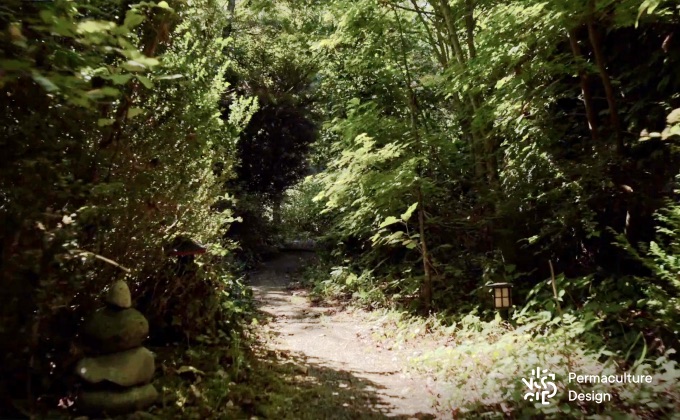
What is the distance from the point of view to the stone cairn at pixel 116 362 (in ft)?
9.68

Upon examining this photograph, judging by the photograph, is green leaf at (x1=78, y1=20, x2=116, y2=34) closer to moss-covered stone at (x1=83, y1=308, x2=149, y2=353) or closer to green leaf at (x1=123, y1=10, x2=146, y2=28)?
green leaf at (x1=123, y1=10, x2=146, y2=28)

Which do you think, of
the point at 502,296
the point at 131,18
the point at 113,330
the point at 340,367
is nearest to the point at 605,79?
the point at 502,296

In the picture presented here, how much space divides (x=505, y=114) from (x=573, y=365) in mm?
4127

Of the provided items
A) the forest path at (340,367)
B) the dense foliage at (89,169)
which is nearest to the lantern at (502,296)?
the forest path at (340,367)

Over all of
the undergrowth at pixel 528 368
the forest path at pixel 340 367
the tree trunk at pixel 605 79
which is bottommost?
the forest path at pixel 340 367

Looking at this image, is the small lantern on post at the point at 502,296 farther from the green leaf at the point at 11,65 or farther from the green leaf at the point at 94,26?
the green leaf at the point at 11,65

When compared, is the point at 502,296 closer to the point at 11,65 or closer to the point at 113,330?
the point at 113,330

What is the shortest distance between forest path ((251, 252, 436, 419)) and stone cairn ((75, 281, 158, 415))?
53.1 inches

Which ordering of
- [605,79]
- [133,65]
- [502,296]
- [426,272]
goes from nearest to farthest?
[133,65], [605,79], [502,296], [426,272]

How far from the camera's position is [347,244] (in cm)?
1218

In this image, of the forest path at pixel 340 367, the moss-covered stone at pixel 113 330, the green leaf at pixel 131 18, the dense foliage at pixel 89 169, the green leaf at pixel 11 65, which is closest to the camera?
the green leaf at pixel 11 65

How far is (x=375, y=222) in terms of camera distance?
9.16 meters

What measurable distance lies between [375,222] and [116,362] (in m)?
6.56

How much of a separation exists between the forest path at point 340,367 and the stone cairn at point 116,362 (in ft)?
4.43
